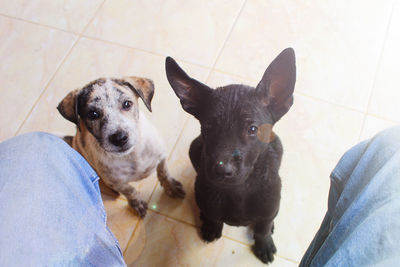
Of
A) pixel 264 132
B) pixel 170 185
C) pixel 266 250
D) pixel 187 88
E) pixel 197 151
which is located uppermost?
pixel 187 88

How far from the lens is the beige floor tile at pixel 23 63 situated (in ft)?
8.97

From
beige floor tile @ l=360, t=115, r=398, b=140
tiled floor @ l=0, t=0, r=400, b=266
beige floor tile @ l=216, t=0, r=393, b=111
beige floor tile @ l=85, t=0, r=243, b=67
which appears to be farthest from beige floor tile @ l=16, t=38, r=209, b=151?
beige floor tile @ l=360, t=115, r=398, b=140

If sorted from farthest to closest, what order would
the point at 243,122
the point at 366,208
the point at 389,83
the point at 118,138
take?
the point at 389,83 → the point at 118,138 → the point at 243,122 → the point at 366,208

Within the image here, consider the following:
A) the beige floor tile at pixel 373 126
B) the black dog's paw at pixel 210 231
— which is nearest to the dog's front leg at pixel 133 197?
the black dog's paw at pixel 210 231

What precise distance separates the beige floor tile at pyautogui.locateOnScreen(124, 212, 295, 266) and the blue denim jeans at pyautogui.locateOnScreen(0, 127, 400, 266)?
0.82 meters

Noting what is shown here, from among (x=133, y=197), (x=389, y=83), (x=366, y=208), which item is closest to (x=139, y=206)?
(x=133, y=197)

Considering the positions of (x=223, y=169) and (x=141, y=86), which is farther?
(x=141, y=86)

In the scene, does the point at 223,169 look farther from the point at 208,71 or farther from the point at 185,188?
the point at 208,71

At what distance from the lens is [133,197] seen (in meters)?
2.13

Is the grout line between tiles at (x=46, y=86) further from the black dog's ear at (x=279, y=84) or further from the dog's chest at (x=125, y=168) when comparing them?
the black dog's ear at (x=279, y=84)

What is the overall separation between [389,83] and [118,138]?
2.13 m

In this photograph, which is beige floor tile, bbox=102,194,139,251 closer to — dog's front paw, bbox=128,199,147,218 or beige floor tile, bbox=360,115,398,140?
dog's front paw, bbox=128,199,147,218

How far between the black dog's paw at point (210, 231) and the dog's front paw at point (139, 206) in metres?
0.41

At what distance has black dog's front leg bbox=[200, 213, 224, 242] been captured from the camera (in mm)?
2029
